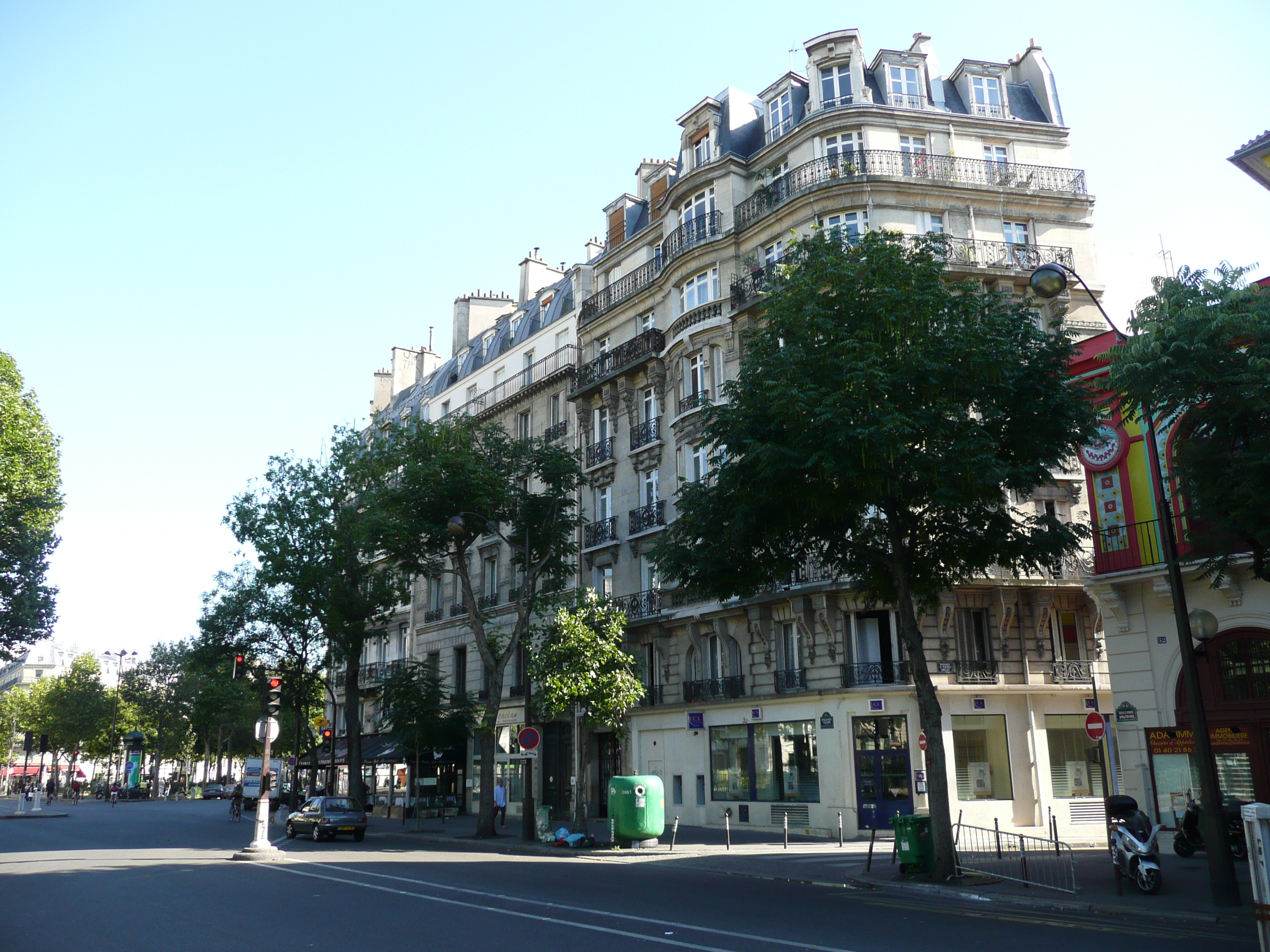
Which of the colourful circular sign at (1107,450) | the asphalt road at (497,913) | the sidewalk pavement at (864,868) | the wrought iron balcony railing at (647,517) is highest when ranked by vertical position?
the wrought iron balcony railing at (647,517)

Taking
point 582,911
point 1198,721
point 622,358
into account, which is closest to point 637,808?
point 582,911

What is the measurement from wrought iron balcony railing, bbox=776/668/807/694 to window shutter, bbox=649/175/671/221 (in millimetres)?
18270

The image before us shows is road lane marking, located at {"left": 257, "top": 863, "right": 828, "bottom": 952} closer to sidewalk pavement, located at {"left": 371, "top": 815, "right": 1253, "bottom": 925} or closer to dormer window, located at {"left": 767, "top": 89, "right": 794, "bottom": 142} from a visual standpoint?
sidewalk pavement, located at {"left": 371, "top": 815, "right": 1253, "bottom": 925}

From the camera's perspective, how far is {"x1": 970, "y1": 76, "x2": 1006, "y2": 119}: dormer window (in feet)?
107

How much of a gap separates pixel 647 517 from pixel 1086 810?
53.1 feet

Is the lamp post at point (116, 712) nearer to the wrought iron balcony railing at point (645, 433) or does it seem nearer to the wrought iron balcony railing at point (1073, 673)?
the wrought iron balcony railing at point (645, 433)

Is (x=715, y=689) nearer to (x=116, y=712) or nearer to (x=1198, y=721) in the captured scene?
(x=1198, y=721)

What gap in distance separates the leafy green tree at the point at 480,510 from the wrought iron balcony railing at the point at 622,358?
4316 millimetres

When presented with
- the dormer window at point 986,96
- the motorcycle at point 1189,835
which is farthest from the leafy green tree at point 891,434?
the dormer window at point 986,96

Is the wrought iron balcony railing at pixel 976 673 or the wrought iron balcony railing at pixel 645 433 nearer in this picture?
the wrought iron balcony railing at pixel 976 673

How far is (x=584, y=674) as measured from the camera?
86.8 ft

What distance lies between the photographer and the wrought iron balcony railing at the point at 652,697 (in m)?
34.3

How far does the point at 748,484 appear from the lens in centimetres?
1733

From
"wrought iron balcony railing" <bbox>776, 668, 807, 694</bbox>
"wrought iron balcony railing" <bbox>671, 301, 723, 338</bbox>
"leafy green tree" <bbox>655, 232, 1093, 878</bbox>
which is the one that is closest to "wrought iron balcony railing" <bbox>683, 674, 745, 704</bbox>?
A: "wrought iron balcony railing" <bbox>776, 668, 807, 694</bbox>
